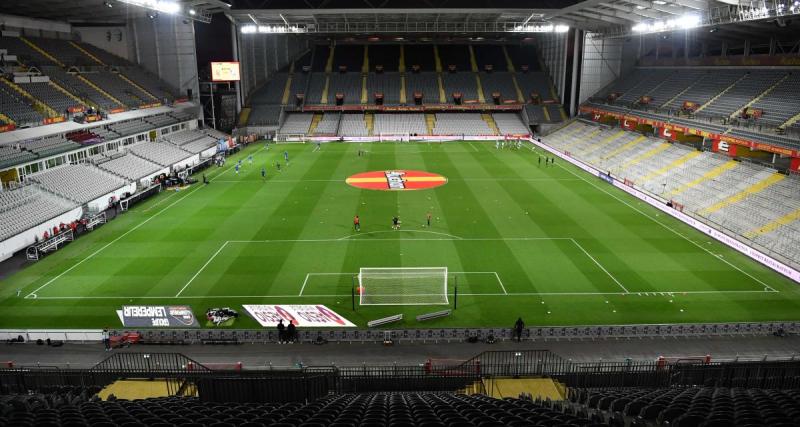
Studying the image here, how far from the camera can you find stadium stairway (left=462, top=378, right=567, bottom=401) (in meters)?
13.7

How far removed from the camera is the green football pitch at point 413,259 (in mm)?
21047

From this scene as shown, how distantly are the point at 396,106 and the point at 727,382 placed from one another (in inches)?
2465

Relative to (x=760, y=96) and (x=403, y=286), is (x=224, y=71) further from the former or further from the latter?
(x=760, y=96)

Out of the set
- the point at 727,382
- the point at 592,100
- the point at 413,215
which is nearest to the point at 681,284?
the point at 727,382

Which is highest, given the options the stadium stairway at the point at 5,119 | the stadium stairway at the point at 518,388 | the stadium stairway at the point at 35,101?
the stadium stairway at the point at 35,101

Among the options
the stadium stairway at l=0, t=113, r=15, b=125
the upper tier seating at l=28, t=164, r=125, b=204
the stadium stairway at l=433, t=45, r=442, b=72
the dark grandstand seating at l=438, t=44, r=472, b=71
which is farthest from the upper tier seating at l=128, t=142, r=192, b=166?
the dark grandstand seating at l=438, t=44, r=472, b=71

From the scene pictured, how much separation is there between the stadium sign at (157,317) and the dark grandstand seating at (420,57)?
222ft

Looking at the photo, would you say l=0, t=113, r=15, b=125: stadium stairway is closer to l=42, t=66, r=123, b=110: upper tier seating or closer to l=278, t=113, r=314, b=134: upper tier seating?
l=42, t=66, r=123, b=110: upper tier seating

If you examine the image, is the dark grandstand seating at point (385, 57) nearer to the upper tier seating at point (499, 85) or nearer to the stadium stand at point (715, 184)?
the upper tier seating at point (499, 85)

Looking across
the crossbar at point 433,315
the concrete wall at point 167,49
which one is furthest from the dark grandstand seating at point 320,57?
the crossbar at point 433,315

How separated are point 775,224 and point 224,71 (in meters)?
55.5

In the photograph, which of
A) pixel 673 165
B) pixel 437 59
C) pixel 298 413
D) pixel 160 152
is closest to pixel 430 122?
pixel 437 59

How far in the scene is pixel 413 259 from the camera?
25.8 m

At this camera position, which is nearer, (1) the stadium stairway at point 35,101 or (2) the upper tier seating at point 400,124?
(1) the stadium stairway at point 35,101
